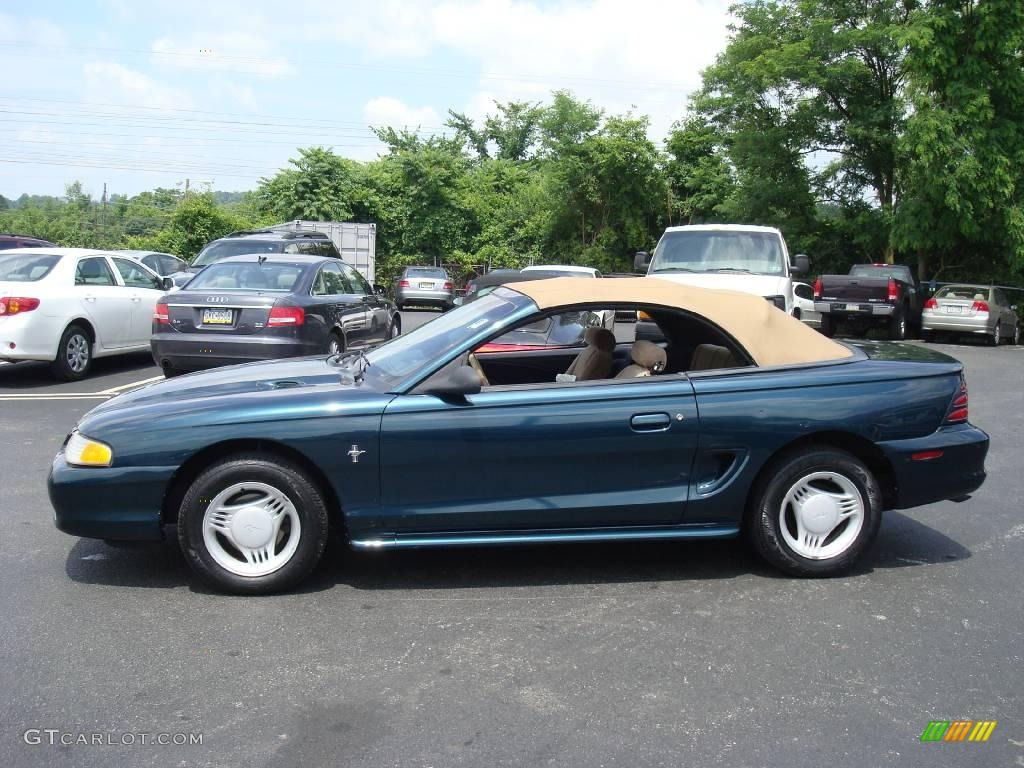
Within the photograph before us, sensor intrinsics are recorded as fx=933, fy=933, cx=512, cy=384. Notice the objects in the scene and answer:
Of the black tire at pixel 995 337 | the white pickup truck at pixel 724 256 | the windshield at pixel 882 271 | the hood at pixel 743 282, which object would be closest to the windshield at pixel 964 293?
the black tire at pixel 995 337

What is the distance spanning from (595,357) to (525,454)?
3.45ft

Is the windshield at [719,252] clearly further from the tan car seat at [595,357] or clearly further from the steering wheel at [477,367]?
the steering wheel at [477,367]

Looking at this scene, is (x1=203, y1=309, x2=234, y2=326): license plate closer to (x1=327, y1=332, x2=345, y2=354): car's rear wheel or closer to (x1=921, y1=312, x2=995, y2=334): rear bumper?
(x1=327, y1=332, x2=345, y2=354): car's rear wheel

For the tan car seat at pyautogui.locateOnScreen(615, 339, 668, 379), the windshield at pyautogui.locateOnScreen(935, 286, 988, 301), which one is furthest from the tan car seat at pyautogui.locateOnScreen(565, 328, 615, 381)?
the windshield at pyautogui.locateOnScreen(935, 286, 988, 301)

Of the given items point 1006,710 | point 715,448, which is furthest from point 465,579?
point 1006,710

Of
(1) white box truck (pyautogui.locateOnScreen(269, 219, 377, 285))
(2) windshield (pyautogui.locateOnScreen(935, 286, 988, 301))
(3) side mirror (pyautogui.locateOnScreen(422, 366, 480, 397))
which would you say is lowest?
(3) side mirror (pyautogui.locateOnScreen(422, 366, 480, 397))

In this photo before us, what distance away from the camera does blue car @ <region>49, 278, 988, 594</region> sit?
168 inches

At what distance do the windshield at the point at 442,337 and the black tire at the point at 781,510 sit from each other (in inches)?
58.6

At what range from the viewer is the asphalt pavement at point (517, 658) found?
122 inches

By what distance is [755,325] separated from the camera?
4.83m

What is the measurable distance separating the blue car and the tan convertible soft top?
0.05 ft

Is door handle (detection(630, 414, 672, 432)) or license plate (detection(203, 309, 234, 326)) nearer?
door handle (detection(630, 414, 672, 432))

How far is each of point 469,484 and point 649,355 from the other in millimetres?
1348

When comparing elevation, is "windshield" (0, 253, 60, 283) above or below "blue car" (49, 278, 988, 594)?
above
